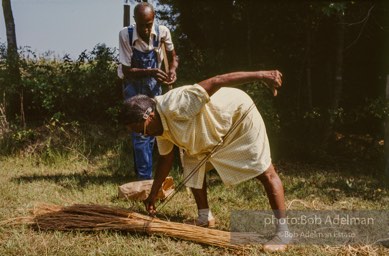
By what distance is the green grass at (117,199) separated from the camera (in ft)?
11.2

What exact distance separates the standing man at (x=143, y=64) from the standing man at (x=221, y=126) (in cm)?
143

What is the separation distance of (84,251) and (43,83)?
4.61 metres

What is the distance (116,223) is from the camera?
12.2 feet

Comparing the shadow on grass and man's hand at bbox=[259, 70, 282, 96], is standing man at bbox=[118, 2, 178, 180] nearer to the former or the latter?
the shadow on grass

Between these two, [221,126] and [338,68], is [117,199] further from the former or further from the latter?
[338,68]

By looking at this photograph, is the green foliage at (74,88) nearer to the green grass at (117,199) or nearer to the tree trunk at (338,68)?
the green grass at (117,199)

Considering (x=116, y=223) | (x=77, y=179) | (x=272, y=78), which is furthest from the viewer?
(x=77, y=179)

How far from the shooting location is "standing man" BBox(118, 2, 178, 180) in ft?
15.8

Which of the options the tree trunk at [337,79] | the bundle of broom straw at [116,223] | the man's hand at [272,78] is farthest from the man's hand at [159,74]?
the tree trunk at [337,79]

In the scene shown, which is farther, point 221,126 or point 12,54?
point 12,54

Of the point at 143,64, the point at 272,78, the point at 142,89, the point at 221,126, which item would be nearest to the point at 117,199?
the point at 142,89

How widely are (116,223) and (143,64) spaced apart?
2.06 meters

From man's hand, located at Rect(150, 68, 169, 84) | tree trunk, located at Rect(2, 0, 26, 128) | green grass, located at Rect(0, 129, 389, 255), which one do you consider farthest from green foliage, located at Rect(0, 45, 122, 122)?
man's hand, located at Rect(150, 68, 169, 84)

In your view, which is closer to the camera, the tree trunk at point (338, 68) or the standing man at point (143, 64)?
the standing man at point (143, 64)
